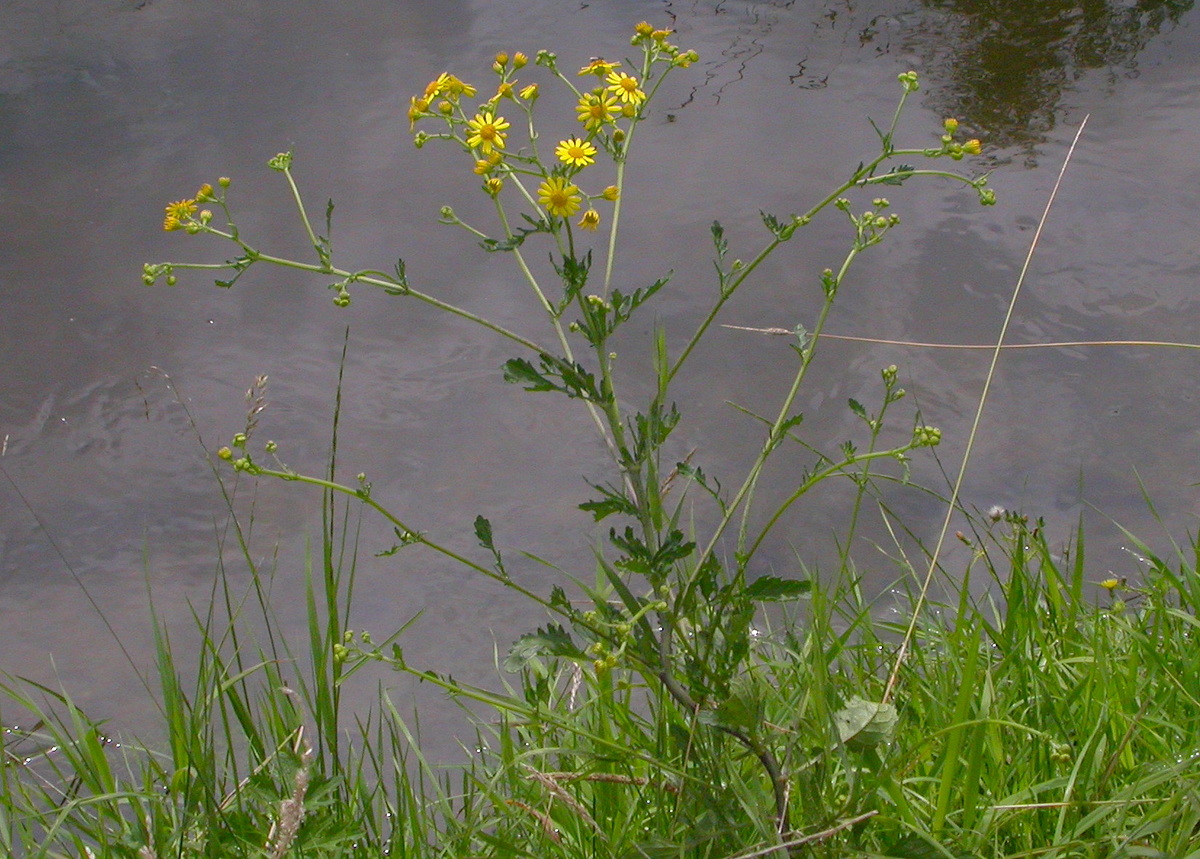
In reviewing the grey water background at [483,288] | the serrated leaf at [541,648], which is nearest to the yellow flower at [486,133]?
the serrated leaf at [541,648]

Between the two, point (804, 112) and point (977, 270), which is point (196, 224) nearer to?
point (977, 270)

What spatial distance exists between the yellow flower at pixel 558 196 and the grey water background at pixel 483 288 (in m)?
1.38

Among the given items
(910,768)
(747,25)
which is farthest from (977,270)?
(910,768)

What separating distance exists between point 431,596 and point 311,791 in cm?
134

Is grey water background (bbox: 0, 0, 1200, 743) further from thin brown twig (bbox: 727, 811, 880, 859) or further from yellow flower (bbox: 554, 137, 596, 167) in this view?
yellow flower (bbox: 554, 137, 596, 167)

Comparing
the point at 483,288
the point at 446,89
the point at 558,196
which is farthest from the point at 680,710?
the point at 483,288

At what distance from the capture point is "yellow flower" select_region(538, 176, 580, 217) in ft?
4.26

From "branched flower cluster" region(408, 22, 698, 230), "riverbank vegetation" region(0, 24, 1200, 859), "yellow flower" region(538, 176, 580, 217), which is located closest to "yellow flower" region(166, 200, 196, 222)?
"riverbank vegetation" region(0, 24, 1200, 859)

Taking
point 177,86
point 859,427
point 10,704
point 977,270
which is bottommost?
point 10,704

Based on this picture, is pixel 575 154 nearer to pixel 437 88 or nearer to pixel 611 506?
pixel 437 88

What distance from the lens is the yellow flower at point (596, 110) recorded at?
4.52 feet

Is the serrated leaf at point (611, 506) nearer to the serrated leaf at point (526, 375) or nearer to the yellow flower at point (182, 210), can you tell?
the serrated leaf at point (526, 375)

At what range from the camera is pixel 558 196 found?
4.27ft

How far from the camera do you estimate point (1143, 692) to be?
1.90m
